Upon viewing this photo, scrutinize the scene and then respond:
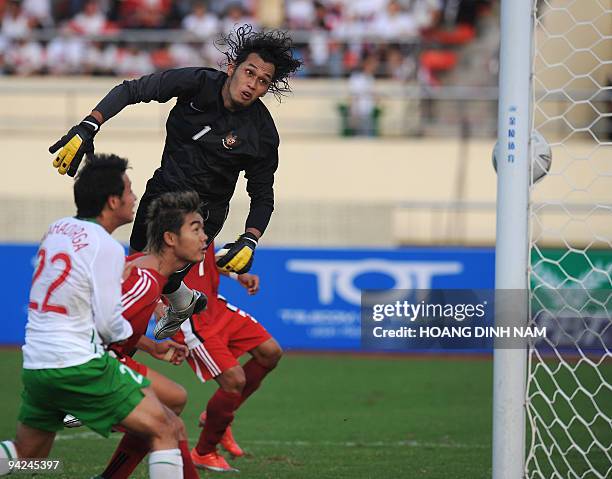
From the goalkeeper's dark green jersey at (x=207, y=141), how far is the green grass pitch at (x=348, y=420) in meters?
1.74

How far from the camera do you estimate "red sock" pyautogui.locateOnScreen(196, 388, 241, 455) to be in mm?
6812

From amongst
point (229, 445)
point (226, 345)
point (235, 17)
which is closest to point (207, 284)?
point (226, 345)

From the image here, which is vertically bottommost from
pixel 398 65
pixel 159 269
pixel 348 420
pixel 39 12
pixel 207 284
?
pixel 348 420

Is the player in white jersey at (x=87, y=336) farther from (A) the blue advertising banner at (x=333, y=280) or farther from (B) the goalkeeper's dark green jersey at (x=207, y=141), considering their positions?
(A) the blue advertising banner at (x=333, y=280)

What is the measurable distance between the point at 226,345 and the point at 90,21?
1241cm

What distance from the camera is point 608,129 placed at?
16484 millimetres

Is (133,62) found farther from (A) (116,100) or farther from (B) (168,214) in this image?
(B) (168,214)

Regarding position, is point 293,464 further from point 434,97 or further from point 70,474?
point 434,97

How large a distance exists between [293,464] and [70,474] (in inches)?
57.1

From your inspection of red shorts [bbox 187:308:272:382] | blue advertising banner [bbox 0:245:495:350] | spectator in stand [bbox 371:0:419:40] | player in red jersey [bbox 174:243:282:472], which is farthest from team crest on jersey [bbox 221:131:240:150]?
spectator in stand [bbox 371:0:419:40]

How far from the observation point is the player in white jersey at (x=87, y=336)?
450cm

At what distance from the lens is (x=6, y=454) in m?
4.86

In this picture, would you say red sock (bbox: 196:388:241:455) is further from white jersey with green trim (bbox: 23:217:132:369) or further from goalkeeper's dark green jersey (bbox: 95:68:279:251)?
white jersey with green trim (bbox: 23:217:132:369)

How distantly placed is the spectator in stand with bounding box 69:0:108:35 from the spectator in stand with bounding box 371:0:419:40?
480cm
